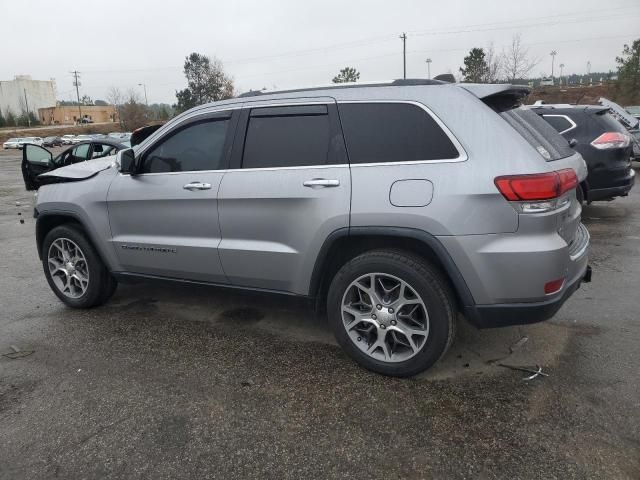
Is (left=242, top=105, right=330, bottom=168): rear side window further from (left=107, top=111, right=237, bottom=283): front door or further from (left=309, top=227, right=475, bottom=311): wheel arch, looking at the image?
(left=309, top=227, right=475, bottom=311): wheel arch

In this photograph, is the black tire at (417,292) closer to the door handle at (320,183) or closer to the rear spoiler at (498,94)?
the door handle at (320,183)

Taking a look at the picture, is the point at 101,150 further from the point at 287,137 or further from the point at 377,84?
the point at 377,84

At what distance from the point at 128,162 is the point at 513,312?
10.1 ft

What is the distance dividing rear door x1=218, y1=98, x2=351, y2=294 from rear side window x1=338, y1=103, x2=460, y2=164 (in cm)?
11

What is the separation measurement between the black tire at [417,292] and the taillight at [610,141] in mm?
5624

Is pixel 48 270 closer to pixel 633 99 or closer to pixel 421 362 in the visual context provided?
pixel 421 362

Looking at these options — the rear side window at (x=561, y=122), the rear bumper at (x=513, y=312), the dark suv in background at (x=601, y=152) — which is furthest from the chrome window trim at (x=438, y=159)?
the rear side window at (x=561, y=122)

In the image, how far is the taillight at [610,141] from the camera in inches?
290

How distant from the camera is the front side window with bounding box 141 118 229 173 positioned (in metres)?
3.86

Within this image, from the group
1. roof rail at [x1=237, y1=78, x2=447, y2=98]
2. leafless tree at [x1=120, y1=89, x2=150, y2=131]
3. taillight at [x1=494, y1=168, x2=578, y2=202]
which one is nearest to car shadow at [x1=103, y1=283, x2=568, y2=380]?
taillight at [x1=494, y1=168, x2=578, y2=202]

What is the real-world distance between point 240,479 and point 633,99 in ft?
139

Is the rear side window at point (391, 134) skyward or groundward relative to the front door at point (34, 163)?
skyward

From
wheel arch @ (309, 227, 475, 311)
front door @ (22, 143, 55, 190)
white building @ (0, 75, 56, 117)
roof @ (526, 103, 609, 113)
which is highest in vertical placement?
white building @ (0, 75, 56, 117)

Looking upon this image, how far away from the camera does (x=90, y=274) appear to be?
458 centimetres
